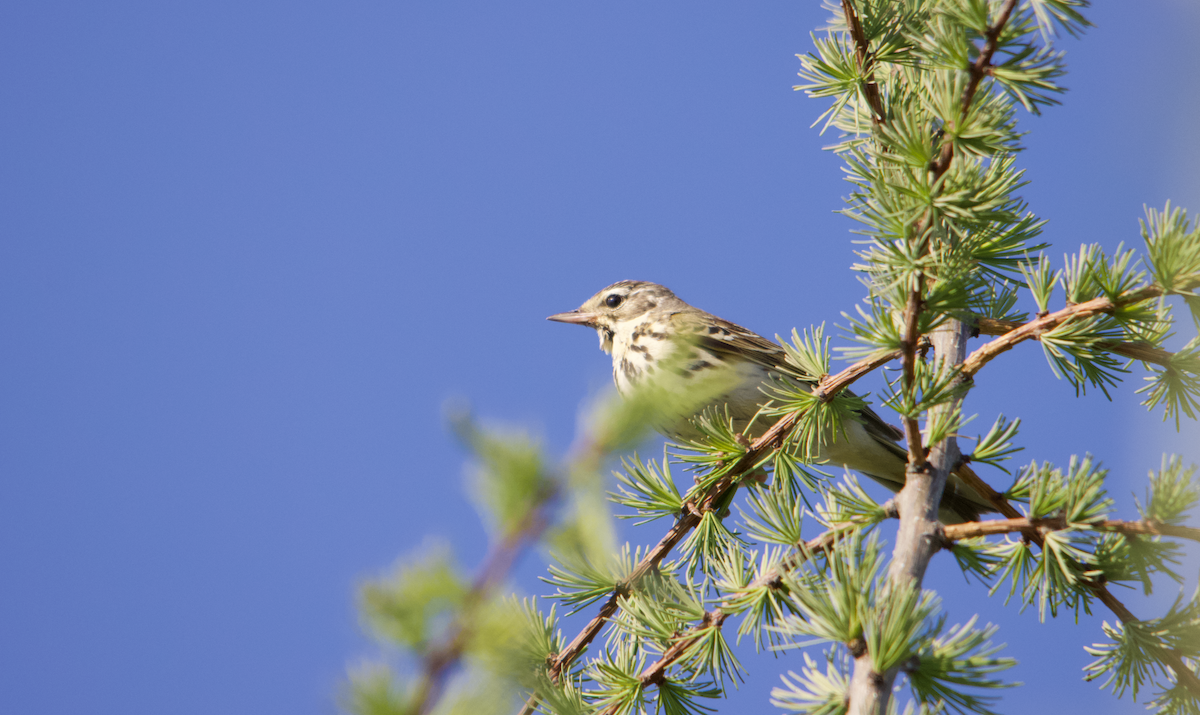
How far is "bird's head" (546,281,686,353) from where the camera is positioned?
6.05 m

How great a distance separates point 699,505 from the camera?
115 inches

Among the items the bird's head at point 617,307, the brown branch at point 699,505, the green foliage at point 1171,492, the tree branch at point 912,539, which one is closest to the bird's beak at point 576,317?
the bird's head at point 617,307

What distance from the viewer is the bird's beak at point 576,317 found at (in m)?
6.20

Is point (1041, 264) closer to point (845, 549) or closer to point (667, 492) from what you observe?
point (845, 549)

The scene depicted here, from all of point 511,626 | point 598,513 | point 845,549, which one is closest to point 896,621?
point 845,549

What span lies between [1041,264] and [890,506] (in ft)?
2.67

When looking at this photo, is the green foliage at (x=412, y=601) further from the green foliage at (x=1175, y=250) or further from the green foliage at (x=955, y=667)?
the green foliage at (x=1175, y=250)

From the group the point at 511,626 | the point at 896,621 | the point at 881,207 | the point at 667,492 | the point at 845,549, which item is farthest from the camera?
the point at 667,492

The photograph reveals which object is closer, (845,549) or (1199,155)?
(845,549)

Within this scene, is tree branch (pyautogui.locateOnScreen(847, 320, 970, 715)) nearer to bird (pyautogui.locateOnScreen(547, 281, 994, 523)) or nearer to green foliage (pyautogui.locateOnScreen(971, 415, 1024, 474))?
green foliage (pyautogui.locateOnScreen(971, 415, 1024, 474))

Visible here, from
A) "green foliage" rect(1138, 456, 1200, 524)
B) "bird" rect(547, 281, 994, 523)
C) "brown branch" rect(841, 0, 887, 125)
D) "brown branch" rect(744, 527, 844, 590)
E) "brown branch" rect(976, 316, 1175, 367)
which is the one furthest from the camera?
"bird" rect(547, 281, 994, 523)

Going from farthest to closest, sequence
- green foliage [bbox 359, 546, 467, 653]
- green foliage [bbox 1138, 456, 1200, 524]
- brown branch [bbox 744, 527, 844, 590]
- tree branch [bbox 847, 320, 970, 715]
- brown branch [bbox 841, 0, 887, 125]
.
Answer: brown branch [bbox 841, 0, 887, 125], brown branch [bbox 744, 527, 844, 590], green foliage [bbox 1138, 456, 1200, 524], tree branch [bbox 847, 320, 970, 715], green foliage [bbox 359, 546, 467, 653]

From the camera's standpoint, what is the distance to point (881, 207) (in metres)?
2.20

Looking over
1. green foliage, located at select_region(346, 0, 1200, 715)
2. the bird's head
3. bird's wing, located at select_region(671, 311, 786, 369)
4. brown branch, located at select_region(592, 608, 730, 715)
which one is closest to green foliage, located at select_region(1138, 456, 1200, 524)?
green foliage, located at select_region(346, 0, 1200, 715)
